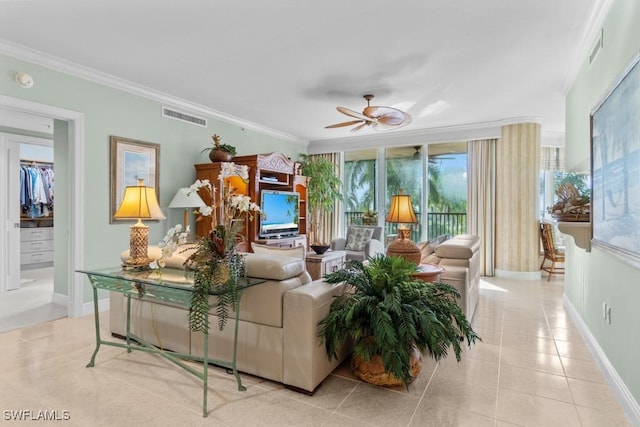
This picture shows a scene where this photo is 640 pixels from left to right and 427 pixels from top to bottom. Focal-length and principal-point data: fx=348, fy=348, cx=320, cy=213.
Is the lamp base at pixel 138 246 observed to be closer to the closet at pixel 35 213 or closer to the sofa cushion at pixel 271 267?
the sofa cushion at pixel 271 267

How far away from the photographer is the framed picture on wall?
405 cm

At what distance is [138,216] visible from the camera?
2674mm

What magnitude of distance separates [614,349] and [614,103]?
1.60 m

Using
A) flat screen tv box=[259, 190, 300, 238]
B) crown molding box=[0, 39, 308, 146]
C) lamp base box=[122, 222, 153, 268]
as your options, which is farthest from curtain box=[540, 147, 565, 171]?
lamp base box=[122, 222, 153, 268]

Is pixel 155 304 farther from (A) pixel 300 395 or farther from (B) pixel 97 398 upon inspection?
(A) pixel 300 395

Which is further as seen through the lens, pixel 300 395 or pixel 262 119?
pixel 262 119

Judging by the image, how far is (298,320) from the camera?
2.13 metres

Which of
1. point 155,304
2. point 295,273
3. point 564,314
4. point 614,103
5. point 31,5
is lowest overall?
point 564,314

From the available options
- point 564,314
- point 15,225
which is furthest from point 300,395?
point 15,225

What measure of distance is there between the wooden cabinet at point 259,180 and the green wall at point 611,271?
393 centimetres

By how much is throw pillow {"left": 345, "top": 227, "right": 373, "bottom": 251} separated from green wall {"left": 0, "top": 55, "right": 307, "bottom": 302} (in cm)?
293

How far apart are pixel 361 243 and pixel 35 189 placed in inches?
237

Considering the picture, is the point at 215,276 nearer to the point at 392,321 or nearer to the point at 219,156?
the point at 392,321

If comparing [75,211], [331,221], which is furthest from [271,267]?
[331,221]
